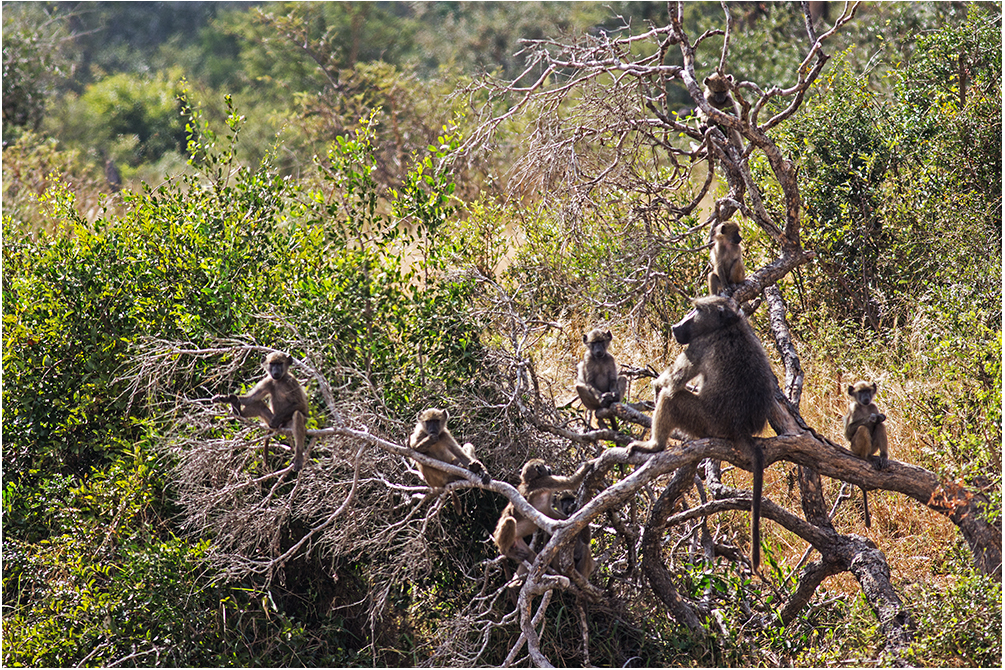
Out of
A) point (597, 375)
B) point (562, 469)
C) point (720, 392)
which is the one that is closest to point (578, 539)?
point (562, 469)

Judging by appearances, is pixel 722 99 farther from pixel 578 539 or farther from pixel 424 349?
pixel 578 539

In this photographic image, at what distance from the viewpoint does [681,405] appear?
20.8 feet

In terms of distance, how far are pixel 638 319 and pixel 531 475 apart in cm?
213

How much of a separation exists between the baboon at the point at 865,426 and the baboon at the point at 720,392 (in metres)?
0.98

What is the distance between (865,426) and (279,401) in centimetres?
428

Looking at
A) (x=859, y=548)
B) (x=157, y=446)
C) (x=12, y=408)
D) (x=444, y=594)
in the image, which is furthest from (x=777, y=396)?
(x=12, y=408)

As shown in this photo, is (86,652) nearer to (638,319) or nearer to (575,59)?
(638,319)

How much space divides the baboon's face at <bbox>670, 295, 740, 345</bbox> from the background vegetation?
1142 millimetres

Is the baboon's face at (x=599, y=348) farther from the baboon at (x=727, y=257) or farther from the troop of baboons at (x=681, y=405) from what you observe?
the baboon at (x=727, y=257)

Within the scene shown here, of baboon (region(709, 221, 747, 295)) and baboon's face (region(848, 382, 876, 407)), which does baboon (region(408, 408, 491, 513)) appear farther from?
baboon's face (region(848, 382, 876, 407))

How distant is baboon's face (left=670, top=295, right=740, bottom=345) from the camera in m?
6.50

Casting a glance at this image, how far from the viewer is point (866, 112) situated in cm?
1163

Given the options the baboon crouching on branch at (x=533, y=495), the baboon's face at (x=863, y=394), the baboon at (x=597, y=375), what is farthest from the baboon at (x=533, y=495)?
the baboon's face at (x=863, y=394)

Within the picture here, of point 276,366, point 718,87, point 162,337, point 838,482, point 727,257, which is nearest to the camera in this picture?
point 276,366
